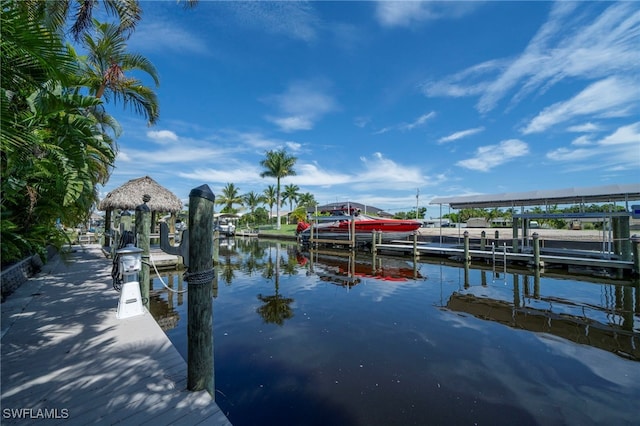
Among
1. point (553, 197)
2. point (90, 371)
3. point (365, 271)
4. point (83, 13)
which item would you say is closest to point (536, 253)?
point (553, 197)

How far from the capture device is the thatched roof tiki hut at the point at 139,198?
572 inches

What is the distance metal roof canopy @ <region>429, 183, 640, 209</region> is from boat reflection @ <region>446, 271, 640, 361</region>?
4079mm

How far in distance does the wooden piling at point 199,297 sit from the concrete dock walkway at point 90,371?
152mm

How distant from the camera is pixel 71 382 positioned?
2.55 m

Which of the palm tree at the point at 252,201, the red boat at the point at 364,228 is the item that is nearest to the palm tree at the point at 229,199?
the palm tree at the point at 252,201

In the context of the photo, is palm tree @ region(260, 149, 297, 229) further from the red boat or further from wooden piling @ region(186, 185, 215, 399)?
wooden piling @ region(186, 185, 215, 399)

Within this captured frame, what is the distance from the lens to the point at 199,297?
96.7 inches

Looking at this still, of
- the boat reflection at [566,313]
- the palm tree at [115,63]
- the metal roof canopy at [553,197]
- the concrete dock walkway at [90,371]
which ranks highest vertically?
the palm tree at [115,63]

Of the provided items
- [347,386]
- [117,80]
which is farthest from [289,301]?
[117,80]

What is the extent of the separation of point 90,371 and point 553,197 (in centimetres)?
1520

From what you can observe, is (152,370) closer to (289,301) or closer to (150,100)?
(289,301)

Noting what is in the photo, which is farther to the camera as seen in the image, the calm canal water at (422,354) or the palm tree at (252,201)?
the palm tree at (252,201)

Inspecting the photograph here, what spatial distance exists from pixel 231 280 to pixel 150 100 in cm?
750

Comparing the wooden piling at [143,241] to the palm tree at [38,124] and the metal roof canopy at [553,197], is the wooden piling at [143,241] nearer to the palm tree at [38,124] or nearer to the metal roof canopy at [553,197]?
the palm tree at [38,124]
